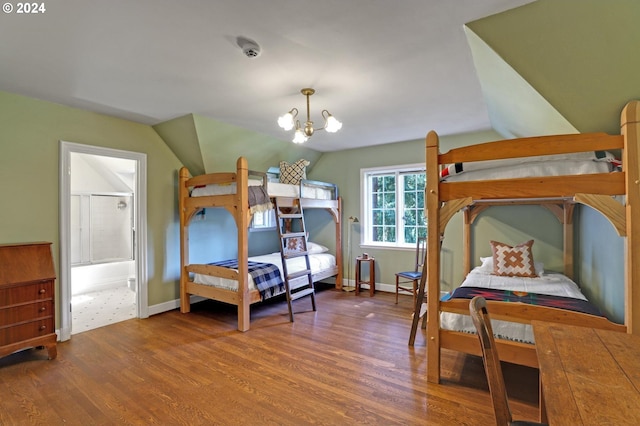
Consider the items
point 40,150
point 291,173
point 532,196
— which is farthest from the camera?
point 291,173

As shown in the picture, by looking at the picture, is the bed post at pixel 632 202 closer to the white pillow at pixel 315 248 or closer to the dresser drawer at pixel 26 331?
the white pillow at pixel 315 248

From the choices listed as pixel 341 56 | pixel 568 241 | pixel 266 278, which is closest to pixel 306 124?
pixel 341 56

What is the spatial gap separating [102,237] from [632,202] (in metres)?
7.40

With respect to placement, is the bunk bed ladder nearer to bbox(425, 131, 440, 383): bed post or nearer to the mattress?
the mattress

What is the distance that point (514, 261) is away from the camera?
3.48 meters

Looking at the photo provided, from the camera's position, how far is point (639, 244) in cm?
171

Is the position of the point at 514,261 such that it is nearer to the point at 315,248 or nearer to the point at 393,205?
the point at 393,205

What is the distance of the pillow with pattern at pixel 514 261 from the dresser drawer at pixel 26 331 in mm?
4558

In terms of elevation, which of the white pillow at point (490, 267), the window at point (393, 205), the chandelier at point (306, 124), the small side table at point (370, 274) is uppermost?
the chandelier at point (306, 124)

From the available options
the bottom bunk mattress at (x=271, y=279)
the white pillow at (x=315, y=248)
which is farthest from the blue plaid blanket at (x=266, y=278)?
the white pillow at (x=315, y=248)

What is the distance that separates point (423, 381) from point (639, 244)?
162 cm

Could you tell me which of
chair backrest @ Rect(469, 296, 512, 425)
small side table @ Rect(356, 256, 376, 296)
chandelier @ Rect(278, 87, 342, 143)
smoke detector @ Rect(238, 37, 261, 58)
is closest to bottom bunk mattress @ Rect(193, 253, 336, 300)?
small side table @ Rect(356, 256, 376, 296)

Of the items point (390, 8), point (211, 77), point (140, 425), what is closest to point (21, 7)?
point (211, 77)

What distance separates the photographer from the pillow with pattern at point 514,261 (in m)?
3.43
